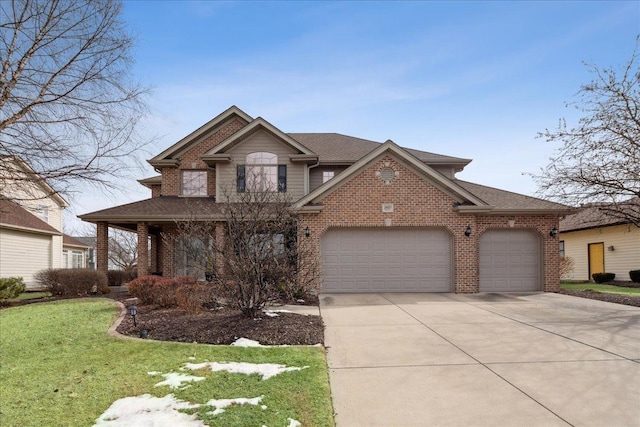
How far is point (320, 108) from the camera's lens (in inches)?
605

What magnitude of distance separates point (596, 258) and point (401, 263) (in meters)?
16.7

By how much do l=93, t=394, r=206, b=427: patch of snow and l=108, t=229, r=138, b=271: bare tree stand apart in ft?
105

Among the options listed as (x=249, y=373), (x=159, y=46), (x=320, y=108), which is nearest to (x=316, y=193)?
(x=320, y=108)

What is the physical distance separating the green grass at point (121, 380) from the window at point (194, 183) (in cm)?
1007

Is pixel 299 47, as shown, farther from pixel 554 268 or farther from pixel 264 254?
pixel 554 268

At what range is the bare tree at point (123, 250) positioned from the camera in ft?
115

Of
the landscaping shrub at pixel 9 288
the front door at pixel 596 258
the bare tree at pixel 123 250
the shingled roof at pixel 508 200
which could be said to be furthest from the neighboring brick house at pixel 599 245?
the bare tree at pixel 123 250

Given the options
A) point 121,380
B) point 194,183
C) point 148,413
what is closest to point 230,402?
point 148,413

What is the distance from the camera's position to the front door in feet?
79.3

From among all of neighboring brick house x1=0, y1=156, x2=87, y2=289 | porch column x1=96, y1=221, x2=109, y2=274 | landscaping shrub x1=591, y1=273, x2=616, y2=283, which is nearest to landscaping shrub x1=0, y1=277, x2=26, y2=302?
porch column x1=96, y1=221, x2=109, y2=274

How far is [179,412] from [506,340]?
5.76 m

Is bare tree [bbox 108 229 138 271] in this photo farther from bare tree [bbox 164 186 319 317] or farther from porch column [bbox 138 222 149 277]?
bare tree [bbox 164 186 319 317]

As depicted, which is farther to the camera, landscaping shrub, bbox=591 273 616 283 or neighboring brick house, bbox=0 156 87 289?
landscaping shrub, bbox=591 273 616 283

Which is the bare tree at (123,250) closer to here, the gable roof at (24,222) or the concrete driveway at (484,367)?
the gable roof at (24,222)
